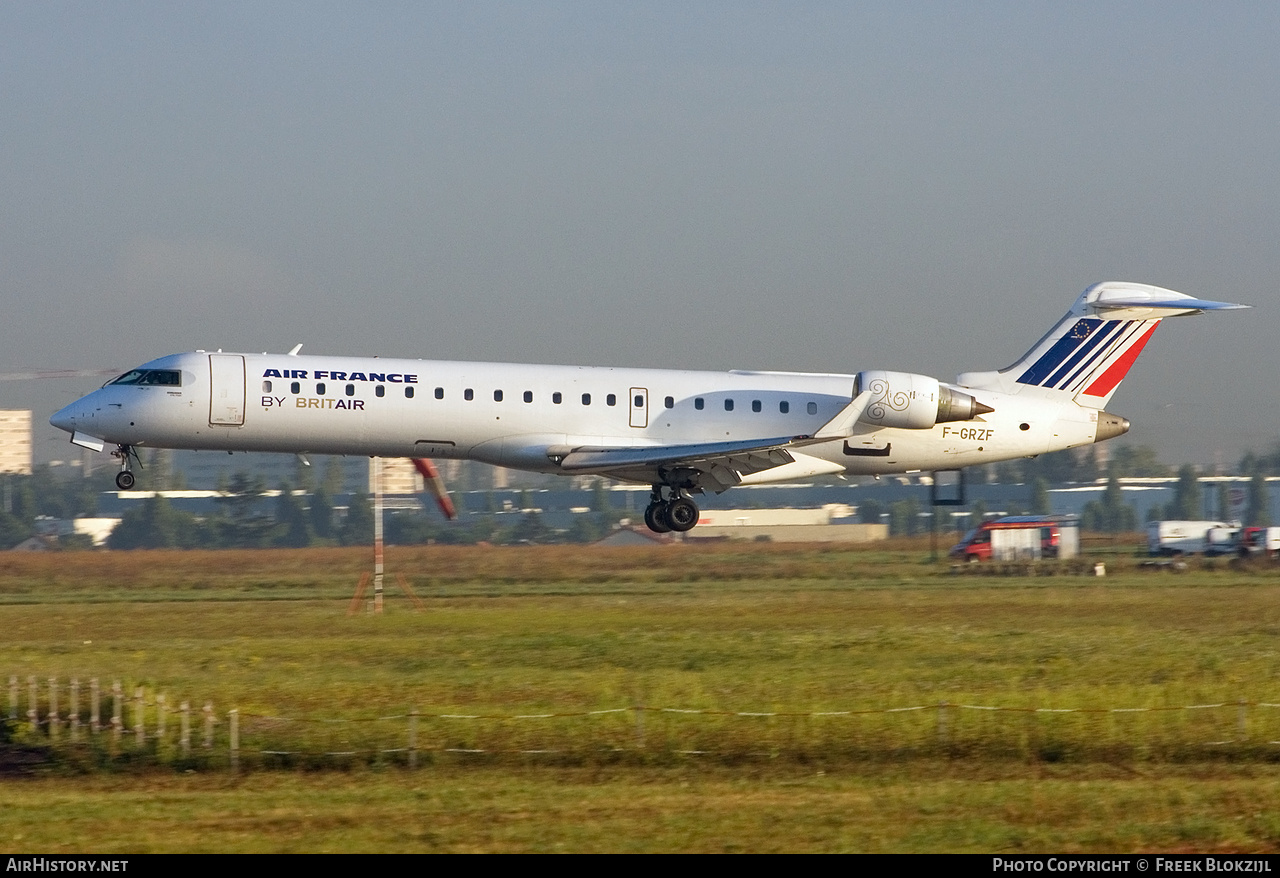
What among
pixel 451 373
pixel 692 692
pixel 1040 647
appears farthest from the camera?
pixel 451 373

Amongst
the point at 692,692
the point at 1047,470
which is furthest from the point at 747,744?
the point at 1047,470

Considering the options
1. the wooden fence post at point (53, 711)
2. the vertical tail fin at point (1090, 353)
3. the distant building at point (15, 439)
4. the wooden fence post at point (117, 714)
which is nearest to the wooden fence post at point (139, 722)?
the wooden fence post at point (117, 714)

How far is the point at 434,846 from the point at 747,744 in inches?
203

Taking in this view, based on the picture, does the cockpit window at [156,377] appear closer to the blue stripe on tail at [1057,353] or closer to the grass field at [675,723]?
the grass field at [675,723]

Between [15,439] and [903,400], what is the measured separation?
59264 mm

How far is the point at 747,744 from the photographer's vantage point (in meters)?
17.2

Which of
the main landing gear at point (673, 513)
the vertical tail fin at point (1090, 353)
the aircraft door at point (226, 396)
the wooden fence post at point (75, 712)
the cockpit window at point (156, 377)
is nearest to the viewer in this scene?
the wooden fence post at point (75, 712)

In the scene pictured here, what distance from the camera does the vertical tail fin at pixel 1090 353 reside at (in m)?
32.4

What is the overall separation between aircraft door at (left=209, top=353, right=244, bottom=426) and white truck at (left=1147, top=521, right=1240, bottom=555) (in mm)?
31335

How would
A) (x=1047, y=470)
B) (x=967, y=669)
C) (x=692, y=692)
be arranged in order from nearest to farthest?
(x=692, y=692), (x=967, y=669), (x=1047, y=470)

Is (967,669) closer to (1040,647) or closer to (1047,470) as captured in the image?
(1040,647)

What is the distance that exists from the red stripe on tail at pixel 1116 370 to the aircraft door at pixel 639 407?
980cm

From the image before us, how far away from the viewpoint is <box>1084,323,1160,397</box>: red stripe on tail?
3259cm

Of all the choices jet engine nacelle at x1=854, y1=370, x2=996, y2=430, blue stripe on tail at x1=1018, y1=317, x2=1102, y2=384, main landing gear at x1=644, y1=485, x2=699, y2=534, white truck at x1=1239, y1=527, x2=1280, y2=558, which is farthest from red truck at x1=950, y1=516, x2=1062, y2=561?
main landing gear at x1=644, y1=485, x2=699, y2=534
